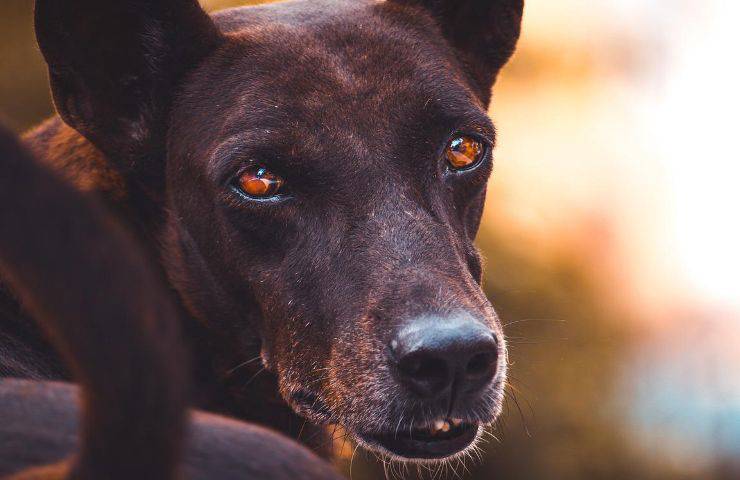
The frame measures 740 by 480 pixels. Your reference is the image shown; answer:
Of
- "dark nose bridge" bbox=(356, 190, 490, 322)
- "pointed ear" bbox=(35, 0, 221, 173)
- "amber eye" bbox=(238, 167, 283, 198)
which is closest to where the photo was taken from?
"dark nose bridge" bbox=(356, 190, 490, 322)

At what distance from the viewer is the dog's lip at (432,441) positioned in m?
3.14

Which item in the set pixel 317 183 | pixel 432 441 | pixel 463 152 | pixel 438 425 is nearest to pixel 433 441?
pixel 432 441

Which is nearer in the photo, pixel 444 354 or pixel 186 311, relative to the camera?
pixel 444 354

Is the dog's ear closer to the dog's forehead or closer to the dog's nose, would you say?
the dog's forehead

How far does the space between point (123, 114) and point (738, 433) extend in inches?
352

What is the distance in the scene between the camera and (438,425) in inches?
121

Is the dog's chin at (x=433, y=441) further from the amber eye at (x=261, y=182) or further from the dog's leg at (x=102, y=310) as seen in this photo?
the dog's leg at (x=102, y=310)

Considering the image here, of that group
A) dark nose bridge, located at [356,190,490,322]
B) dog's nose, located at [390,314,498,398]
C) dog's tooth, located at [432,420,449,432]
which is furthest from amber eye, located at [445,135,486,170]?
dog's tooth, located at [432,420,449,432]

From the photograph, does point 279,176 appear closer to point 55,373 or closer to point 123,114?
point 123,114

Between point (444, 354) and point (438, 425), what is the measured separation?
1.16 ft

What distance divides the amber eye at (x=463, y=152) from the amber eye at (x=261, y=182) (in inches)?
24.0

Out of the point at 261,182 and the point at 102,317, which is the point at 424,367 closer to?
the point at 261,182

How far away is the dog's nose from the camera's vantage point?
2.80m

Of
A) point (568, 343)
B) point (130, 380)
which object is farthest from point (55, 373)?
point (568, 343)
